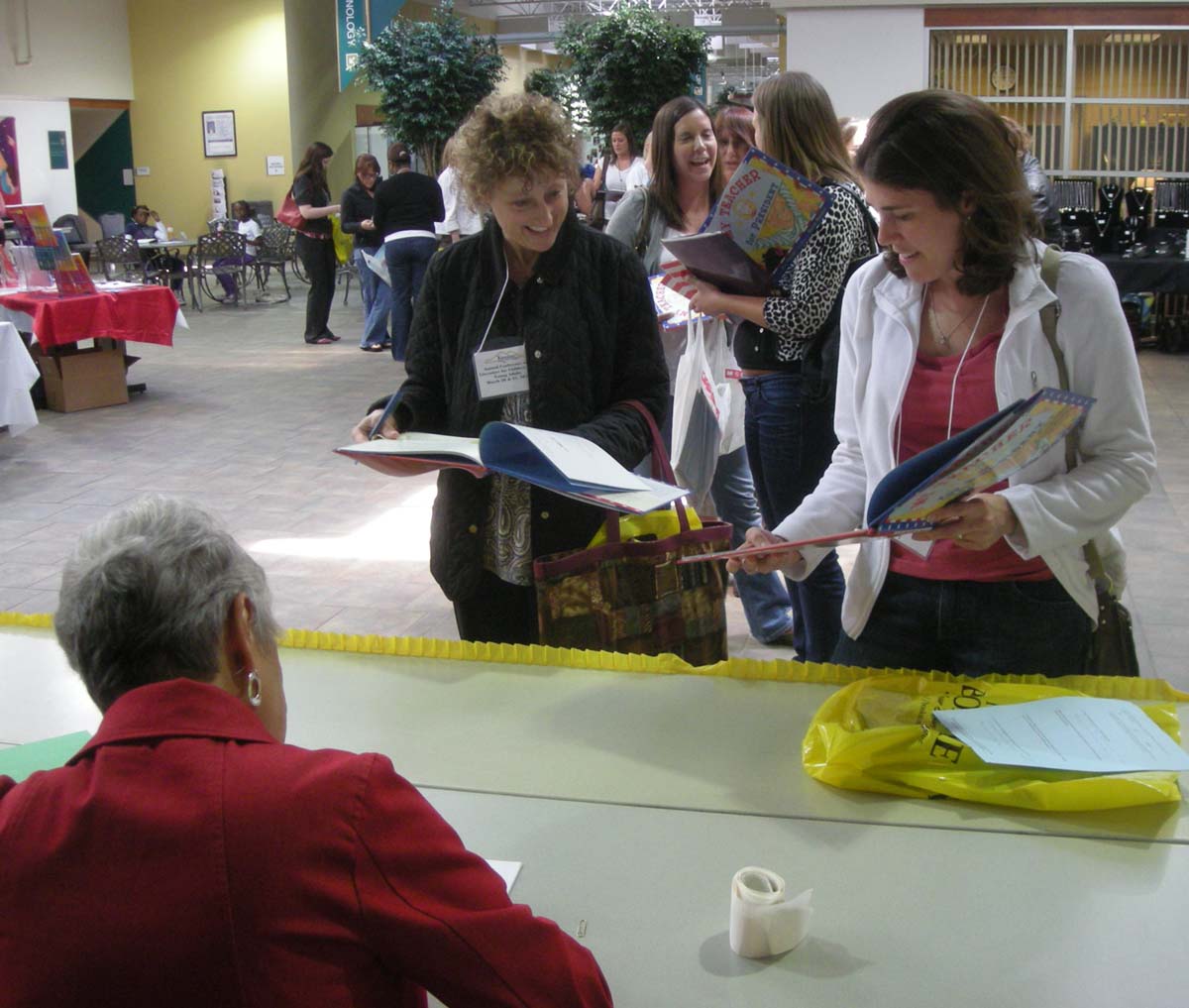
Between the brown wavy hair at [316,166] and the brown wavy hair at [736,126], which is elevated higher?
the brown wavy hair at [316,166]

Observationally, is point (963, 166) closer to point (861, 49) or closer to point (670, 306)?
point (670, 306)

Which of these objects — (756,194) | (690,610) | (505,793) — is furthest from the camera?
(756,194)

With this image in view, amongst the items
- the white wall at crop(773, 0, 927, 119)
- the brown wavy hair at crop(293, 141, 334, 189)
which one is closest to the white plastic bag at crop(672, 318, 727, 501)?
the white wall at crop(773, 0, 927, 119)

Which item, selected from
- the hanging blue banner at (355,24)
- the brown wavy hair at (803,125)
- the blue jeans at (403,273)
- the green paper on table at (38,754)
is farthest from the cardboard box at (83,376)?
the hanging blue banner at (355,24)

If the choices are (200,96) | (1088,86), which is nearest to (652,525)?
(1088,86)

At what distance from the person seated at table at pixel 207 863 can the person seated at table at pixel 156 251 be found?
566 inches

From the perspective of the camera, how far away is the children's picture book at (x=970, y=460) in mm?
1453

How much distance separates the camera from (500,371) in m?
2.38

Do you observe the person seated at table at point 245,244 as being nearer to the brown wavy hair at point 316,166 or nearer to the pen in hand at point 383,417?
the brown wavy hair at point 316,166

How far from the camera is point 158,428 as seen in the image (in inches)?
304

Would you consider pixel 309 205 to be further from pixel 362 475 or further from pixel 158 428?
pixel 362 475

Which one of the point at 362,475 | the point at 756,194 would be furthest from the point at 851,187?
the point at 362,475

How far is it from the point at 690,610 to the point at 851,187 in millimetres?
1226

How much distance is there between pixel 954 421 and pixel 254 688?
1123mm
